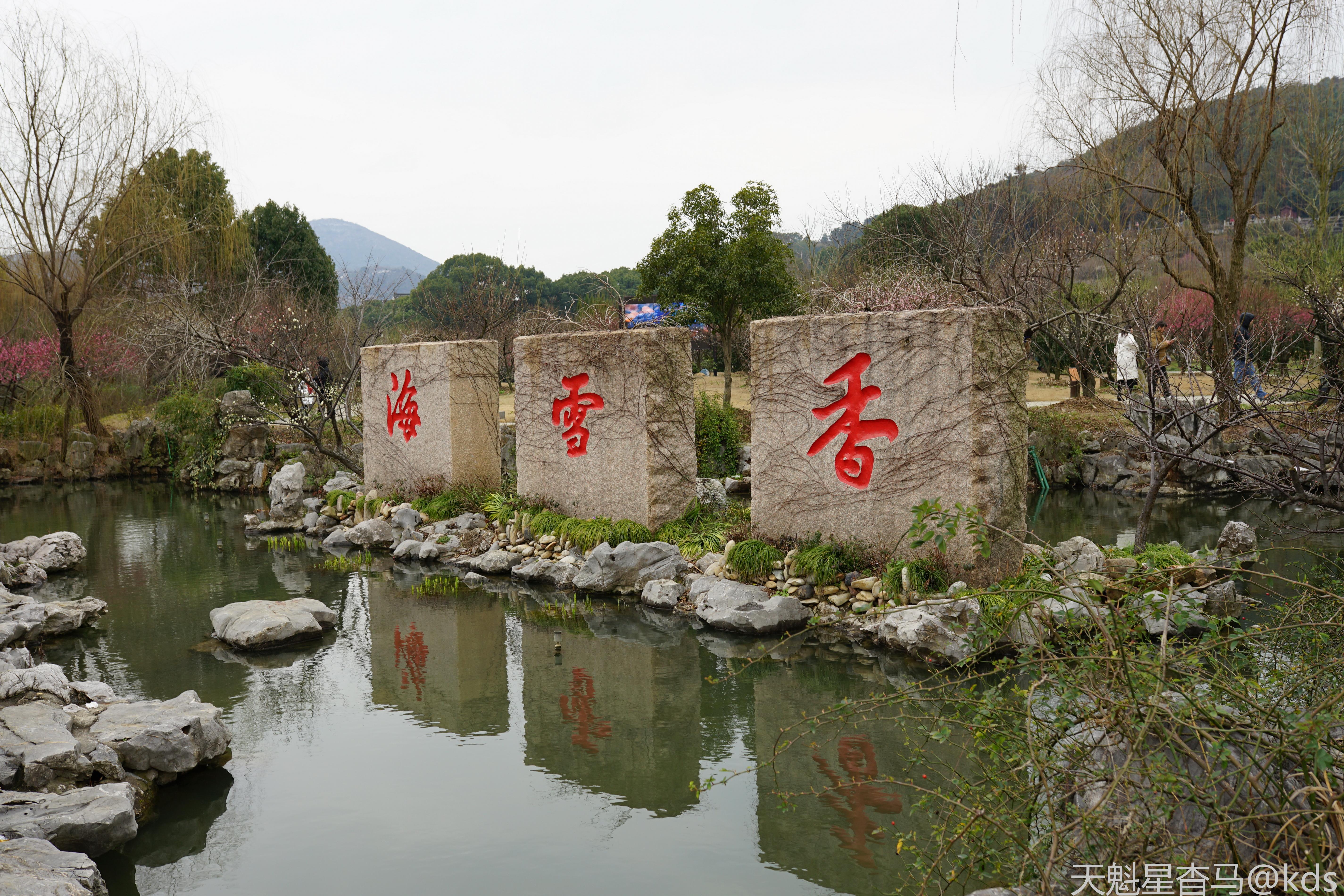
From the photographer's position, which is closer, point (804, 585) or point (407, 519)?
point (804, 585)

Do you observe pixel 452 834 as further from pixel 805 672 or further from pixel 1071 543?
pixel 1071 543

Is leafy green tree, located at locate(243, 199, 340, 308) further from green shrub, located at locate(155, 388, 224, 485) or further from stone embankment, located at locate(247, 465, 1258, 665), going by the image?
stone embankment, located at locate(247, 465, 1258, 665)

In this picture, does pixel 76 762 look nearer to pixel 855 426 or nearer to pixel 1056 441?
pixel 855 426

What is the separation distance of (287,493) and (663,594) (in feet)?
18.6

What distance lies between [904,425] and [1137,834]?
3935mm

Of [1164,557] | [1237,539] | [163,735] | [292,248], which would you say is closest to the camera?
[163,735]

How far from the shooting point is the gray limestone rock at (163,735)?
162 inches

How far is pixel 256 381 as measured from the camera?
14664 mm

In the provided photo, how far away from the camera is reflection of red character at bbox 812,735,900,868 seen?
11.4 ft

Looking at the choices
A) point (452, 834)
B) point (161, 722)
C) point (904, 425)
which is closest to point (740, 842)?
point (452, 834)

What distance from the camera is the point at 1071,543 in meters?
6.33

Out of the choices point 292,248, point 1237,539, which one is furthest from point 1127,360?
point 292,248

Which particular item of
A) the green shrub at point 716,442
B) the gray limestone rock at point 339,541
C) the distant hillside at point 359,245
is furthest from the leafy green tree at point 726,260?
the distant hillside at point 359,245

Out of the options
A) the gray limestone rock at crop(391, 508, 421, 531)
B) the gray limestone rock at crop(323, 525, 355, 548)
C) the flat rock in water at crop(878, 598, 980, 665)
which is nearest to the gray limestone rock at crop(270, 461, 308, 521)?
the gray limestone rock at crop(323, 525, 355, 548)
